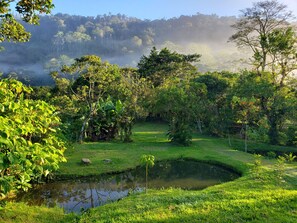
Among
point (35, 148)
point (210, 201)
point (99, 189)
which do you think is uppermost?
point (35, 148)

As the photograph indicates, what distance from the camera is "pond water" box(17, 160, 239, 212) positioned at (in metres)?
11.9

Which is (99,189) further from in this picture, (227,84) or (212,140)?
(227,84)

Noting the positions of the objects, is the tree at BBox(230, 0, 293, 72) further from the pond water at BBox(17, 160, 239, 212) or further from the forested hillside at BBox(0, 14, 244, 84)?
the forested hillside at BBox(0, 14, 244, 84)

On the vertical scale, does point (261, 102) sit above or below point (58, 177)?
above

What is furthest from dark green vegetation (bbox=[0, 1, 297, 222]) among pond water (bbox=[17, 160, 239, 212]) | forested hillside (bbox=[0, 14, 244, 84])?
forested hillside (bbox=[0, 14, 244, 84])

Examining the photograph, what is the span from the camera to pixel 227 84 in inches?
1356

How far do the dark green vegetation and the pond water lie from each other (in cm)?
72

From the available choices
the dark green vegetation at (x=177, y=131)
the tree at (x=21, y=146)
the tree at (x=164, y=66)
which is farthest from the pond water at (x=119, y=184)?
the tree at (x=164, y=66)

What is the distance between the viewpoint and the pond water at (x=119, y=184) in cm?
1186

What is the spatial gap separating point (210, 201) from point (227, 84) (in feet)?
89.7

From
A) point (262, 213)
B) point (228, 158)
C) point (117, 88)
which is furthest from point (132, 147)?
point (262, 213)

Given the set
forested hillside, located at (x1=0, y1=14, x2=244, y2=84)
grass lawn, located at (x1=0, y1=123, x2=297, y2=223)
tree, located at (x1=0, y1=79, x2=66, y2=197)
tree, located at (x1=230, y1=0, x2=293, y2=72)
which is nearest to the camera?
tree, located at (x1=0, y1=79, x2=66, y2=197)

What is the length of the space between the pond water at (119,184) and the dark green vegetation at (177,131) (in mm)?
716

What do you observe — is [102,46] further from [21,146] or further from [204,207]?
[21,146]
